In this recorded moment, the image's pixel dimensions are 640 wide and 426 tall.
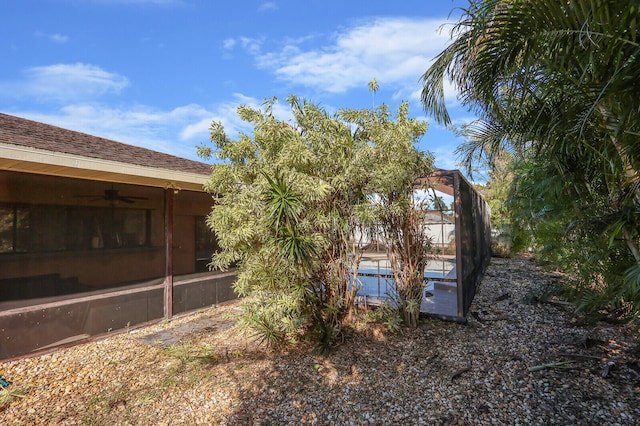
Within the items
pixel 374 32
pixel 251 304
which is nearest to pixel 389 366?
pixel 251 304

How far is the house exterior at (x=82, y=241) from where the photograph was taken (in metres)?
3.99

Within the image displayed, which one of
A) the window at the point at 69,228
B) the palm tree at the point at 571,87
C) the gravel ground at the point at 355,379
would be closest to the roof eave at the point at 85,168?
the window at the point at 69,228

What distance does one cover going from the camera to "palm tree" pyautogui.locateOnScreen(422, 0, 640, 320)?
212 centimetres

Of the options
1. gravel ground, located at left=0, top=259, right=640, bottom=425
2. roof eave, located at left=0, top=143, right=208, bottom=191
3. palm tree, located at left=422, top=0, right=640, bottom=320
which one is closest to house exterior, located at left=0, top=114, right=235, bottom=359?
roof eave, located at left=0, top=143, right=208, bottom=191

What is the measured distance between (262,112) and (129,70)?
640cm

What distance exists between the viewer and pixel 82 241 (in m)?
4.62

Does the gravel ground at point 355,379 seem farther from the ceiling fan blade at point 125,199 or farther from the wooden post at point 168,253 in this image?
the ceiling fan blade at point 125,199

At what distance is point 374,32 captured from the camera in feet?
18.9

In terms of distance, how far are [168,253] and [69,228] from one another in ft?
5.05

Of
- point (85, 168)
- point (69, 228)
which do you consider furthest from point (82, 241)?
point (85, 168)

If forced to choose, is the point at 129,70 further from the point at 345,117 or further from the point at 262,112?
the point at 345,117

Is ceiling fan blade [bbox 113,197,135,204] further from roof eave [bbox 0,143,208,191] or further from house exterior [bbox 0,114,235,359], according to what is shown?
roof eave [bbox 0,143,208,191]

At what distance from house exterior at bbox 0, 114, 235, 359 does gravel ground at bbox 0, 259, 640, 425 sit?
47 cm

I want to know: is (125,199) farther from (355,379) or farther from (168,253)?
(355,379)
